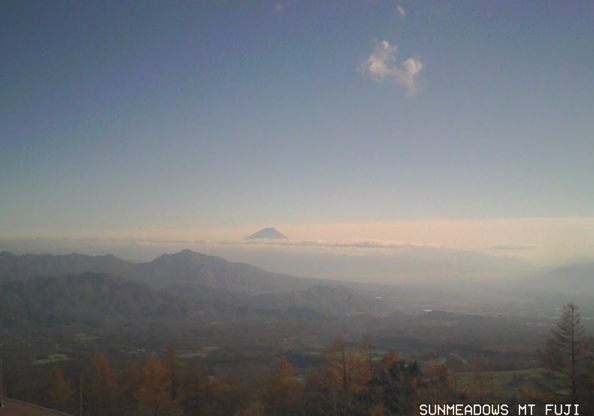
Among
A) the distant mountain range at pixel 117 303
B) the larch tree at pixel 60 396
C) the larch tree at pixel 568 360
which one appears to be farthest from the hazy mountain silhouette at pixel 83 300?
the larch tree at pixel 568 360

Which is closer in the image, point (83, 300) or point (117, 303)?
point (83, 300)

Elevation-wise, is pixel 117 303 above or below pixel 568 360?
below

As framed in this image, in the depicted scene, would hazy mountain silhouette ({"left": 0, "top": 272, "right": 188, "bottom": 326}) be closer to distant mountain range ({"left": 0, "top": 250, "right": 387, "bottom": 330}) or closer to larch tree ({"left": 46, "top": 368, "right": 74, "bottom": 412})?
distant mountain range ({"left": 0, "top": 250, "right": 387, "bottom": 330})

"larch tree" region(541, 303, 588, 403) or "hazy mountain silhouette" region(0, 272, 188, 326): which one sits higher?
"larch tree" region(541, 303, 588, 403)

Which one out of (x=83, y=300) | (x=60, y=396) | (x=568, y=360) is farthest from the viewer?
(x=83, y=300)

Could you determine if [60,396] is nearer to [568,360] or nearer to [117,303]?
[568,360]

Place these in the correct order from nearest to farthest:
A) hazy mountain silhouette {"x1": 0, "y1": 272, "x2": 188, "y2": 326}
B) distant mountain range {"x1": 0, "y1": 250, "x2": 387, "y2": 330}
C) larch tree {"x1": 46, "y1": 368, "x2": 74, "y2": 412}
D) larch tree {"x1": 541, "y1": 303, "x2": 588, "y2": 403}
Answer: larch tree {"x1": 541, "y1": 303, "x2": 588, "y2": 403}, larch tree {"x1": 46, "y1": 368, "x2": 74, "y2": 412}, hazy mountain silhouette {"x1": 0, "y1": 272, "x2": 188, "y2": 326}, distant mountain range {"x1": 0, "y1": 250, "x2": 387, "y2": 330}

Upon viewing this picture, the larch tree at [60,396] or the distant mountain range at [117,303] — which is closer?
the larch tree at [60,396]

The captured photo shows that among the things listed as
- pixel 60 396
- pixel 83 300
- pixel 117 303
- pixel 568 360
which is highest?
pixel 568 360

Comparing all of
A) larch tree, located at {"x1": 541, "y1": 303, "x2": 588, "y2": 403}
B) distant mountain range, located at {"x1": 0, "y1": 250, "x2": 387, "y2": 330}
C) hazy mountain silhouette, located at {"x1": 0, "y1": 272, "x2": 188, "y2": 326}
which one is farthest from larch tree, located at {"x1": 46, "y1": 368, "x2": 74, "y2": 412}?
hazy mountain silhouette, located at {"x1": 0, "y1": 272, "x2": 188, "y2": 326}

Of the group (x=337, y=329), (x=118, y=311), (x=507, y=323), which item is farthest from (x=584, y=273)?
(x=118, y=311)

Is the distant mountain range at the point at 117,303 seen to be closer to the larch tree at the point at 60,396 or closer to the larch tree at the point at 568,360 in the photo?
the larch tree at the point at 60,396

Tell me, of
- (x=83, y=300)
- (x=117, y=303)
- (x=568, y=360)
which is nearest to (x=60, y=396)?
(x=568, y=360)
